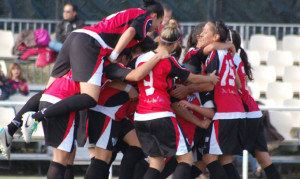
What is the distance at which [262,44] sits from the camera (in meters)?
10.5

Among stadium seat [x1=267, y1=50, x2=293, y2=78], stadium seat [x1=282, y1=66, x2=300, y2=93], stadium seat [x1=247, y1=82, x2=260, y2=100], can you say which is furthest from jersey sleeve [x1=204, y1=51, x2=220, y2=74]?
stadium seat [x1=267, y1=50, x2=293, y2=78]

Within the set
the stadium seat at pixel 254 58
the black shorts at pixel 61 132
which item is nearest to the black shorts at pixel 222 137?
the black shorts at pixel 61 132

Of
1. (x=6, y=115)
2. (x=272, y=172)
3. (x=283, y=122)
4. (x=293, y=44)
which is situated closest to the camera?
(x=272, y=172)

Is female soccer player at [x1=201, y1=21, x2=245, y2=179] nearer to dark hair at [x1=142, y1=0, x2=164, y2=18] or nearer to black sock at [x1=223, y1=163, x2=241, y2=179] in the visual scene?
black sock at [x1=223, y1=163, x2=241, y2=179]

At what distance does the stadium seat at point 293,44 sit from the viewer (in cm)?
1045

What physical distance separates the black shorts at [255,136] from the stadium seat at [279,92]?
3451 millimetres

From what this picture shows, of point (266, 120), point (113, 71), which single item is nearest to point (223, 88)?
point (113, 71)

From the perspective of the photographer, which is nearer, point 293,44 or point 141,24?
point 141,24

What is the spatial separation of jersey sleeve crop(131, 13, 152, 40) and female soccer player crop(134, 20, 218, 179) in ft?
0.71

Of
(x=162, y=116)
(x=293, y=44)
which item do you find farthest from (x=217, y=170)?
(x=293, y=44)

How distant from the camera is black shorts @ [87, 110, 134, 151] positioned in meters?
5.26

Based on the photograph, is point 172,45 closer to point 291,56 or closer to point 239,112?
point 239,112

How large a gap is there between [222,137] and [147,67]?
0.92 m

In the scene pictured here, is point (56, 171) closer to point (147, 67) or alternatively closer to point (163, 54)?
point (147, 67)
